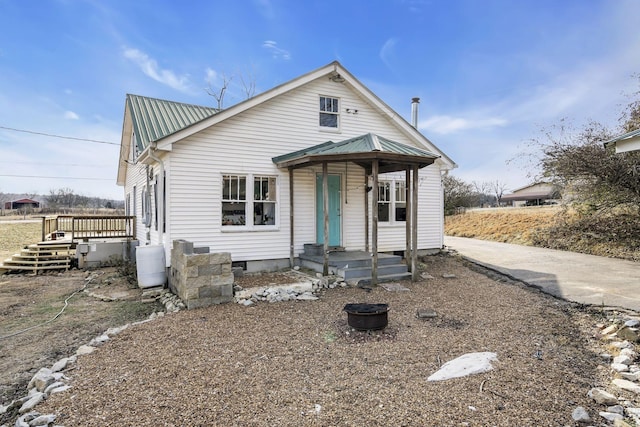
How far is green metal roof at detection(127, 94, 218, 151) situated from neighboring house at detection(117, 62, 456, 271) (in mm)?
59

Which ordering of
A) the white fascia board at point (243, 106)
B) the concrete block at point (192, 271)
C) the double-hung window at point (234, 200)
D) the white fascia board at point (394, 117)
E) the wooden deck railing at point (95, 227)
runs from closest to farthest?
the concrete block at point (192, 271) → the white fascia board at point (243, 106) → the double-hung window at point (234, 200) → the white fascia board at point (394, 117) → the wooden deck railing at point (95, 227)

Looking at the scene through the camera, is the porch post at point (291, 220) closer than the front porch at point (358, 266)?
No

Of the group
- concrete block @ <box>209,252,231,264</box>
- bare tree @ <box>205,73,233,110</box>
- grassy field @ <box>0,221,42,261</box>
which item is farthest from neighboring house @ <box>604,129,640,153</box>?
bare tree @ <box>205,73,233,110</box>

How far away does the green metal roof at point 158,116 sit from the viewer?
10531 mm

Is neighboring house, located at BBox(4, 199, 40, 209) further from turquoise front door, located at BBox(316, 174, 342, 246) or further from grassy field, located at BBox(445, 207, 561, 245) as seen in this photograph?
turquoise front door, located at BBox(316, 174, 342, 246)

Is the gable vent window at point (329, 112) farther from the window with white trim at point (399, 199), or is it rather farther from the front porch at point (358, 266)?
the front porch at point (358, 266)

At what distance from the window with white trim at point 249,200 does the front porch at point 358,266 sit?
1.57 metres

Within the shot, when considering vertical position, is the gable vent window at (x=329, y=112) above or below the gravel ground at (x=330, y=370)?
above

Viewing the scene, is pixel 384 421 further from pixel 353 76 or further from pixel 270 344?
pixel 353 76

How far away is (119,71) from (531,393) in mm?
18523

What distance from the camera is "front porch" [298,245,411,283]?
826cm

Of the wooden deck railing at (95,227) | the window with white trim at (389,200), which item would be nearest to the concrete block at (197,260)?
the window with white trim at (389,200)

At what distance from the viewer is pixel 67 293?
8.72 meters

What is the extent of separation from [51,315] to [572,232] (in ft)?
53.1
